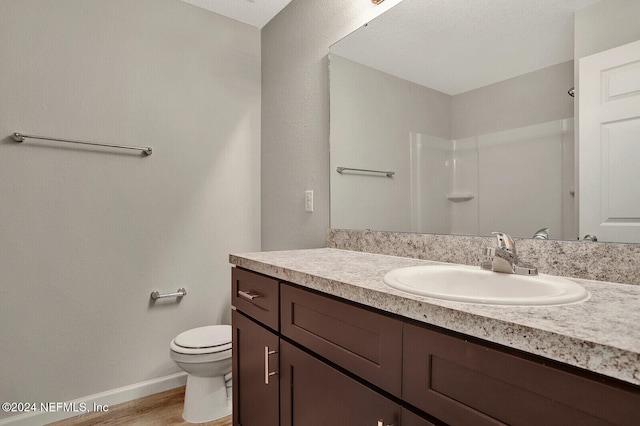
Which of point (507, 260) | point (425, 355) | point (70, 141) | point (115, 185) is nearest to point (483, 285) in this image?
point (507, 260)

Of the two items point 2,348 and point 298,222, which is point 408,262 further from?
point 2,348

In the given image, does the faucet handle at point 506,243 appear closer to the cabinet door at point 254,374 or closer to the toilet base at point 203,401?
the cabinet door at point 254,374

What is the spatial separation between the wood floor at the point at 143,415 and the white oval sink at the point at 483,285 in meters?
1.33

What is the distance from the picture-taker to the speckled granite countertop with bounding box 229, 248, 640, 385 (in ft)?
1.47

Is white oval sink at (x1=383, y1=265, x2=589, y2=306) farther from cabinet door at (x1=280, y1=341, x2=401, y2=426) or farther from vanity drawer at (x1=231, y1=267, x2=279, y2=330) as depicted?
vanity drawer at (x1=231, y1=267, x2=279, y2=330)

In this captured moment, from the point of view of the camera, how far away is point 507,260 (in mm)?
937

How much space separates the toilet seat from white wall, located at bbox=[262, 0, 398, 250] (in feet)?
2.06

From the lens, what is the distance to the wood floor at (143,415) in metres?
1.70

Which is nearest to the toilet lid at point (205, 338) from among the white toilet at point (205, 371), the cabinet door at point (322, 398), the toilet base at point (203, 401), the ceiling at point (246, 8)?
→ the white toilet at point (205, 371)

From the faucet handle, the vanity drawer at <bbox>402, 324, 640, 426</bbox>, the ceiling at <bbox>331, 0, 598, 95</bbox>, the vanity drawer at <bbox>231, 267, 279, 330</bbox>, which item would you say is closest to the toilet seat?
the vanity drawer at <bbox>231, 267, 279, 330</bbox>

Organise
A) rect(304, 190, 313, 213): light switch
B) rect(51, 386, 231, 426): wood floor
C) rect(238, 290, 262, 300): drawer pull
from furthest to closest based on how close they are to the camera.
Result: 1. rect(304, 190, 313, 213): light switch
2. rect(51, 386, 231, 426): wood floor
3. rect(238, 290, 262, 300): drawer pull

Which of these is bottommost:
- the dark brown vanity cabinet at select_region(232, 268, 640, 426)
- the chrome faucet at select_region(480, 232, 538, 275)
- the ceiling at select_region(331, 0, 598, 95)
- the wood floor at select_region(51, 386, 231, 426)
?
the wood floor at select_region(51, 386, 231, 426)

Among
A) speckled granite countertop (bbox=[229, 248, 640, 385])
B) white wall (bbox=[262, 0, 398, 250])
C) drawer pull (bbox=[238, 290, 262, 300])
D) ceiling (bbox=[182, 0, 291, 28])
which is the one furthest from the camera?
ceiling (bbox=[182, 0, 291, 28])

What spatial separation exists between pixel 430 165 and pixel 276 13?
1.57 metres
